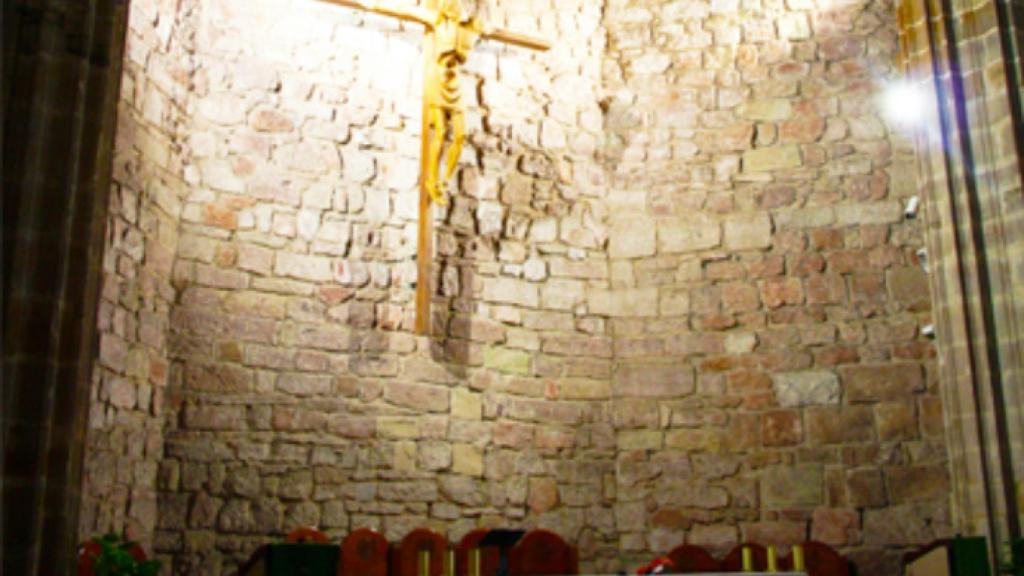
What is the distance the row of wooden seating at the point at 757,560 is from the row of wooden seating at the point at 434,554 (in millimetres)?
662

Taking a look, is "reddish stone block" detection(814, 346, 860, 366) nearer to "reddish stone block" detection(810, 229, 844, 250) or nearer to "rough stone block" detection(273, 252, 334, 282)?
"reddish stone block" detection(810, 229, 844, 250)

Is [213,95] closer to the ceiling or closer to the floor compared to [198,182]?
closer to the ceiling

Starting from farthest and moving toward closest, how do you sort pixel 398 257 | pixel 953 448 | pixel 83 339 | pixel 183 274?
1. pixel 398 257
2. pixel 183 274
3. pixel 953 448
4. pixel 83 339

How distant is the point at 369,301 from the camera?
797cm

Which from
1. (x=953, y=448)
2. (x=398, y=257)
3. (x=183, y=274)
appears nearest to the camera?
(x=953, y=448)

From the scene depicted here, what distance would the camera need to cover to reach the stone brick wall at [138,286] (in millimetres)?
6586

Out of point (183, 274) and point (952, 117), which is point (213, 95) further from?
point (952, 117)

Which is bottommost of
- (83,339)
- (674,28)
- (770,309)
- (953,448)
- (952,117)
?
(953,448)

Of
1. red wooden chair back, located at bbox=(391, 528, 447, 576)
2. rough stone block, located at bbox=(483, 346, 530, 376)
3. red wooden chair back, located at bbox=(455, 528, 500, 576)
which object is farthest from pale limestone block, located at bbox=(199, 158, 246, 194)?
red wooden chair back, located at bbox=(455, 528, 500, 576)

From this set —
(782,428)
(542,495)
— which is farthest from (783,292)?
(542,495)

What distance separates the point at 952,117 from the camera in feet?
19.9

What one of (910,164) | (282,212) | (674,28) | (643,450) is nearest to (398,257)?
(282,212)

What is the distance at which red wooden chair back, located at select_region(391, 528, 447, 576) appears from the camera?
6.97 m

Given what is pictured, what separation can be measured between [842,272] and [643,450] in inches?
71.7
